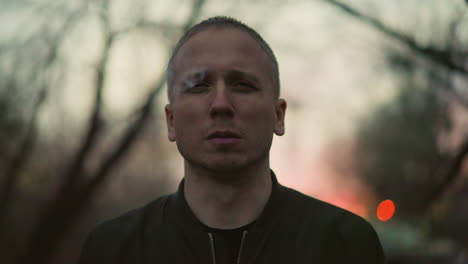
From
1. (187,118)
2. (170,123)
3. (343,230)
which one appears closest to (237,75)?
(187,118)

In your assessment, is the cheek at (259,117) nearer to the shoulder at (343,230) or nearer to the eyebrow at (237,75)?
the eyebrow at (237,75)

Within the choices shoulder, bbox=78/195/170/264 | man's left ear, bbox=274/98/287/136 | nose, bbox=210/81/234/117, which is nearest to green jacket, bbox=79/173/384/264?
shoulder, bbox=78/195/170/264

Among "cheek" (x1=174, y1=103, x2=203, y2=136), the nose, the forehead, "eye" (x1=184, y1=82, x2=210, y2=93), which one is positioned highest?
the forehead

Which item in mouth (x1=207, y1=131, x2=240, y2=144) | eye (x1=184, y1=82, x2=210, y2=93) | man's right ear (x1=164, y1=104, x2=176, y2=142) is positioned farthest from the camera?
man's right ear (x1=164, y1=104, x2=176, y2=142)

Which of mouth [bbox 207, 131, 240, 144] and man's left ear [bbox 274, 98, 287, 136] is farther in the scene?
man's left ear [bbox 274, 98, 287, 136]

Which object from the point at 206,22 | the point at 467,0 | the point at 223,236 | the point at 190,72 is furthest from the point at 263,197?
the point at 467,0

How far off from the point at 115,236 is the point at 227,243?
48cm

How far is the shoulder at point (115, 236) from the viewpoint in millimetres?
2365

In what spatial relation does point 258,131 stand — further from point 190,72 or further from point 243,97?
point 190,72

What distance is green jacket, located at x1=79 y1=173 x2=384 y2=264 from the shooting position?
7.52ft

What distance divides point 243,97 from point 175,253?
0.68m

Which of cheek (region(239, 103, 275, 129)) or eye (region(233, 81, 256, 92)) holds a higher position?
eye (region(233, 81, 256, 92))

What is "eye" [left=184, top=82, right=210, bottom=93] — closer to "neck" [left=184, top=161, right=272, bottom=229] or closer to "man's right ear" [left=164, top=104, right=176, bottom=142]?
"man's right ear" [left=164, top=104, right=176, bottom=142]

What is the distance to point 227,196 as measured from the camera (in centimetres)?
231
